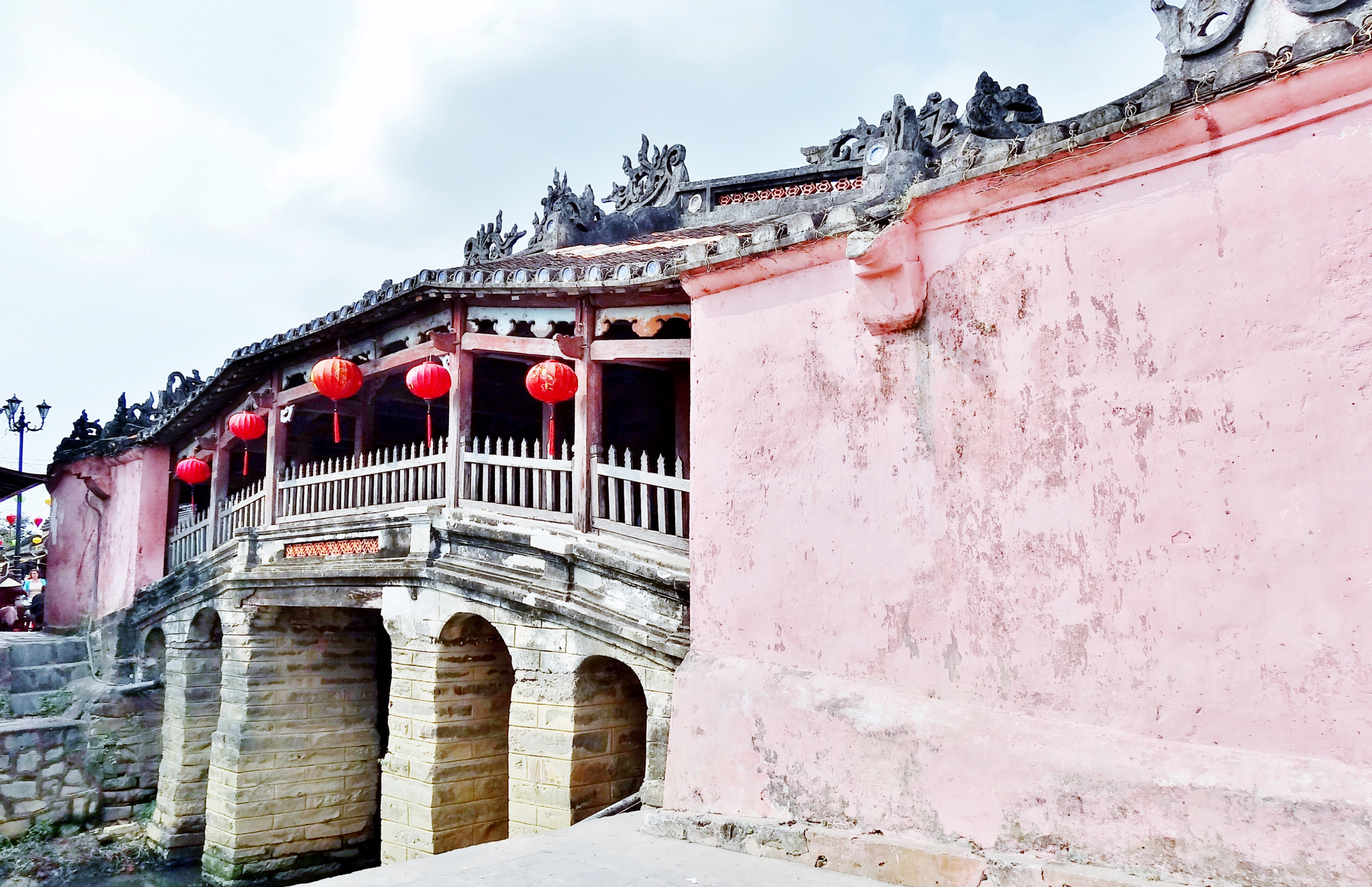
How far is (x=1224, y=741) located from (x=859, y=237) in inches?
117

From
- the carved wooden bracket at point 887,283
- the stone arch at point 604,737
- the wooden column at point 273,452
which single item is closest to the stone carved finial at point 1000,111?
the carved wooden bracket at point 887,283

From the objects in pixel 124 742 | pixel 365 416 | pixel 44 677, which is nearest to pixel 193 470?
pixel 44 677

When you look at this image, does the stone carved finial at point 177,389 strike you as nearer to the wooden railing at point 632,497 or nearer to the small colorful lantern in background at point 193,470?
the small colorful lantern in background at point 193,470

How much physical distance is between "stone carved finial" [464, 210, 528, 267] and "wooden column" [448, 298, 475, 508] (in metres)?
3.49

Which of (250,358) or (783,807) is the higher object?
(250,358)

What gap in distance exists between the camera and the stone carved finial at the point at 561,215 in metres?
12.9

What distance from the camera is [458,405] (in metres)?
9.29

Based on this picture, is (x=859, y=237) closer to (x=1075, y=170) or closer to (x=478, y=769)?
(x=1075, y=170)

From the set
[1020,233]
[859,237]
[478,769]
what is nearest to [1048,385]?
[1020,233]

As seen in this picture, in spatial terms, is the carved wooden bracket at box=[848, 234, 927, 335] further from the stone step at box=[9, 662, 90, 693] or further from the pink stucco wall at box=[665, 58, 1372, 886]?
the stone step at box=[9, 662, 90, 693]

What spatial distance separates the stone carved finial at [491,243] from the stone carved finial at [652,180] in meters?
1.66

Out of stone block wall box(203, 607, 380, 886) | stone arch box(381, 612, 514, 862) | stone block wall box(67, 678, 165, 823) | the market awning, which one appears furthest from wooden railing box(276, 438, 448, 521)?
the market awning

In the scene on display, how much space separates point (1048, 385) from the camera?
463 cm

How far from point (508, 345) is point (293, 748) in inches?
246
